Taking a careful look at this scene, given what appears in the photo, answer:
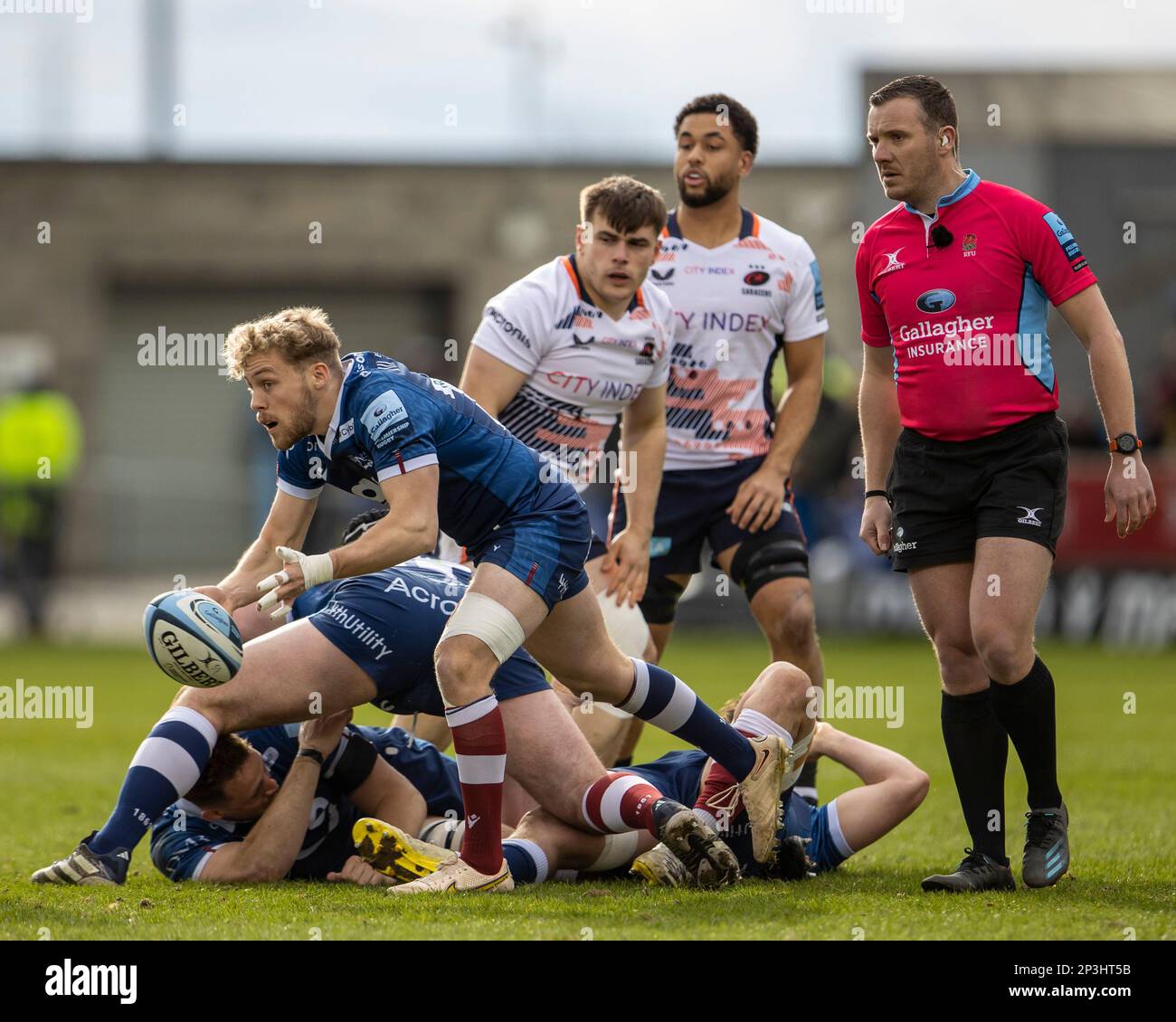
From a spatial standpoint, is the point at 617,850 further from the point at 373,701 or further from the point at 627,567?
the point at 627,567

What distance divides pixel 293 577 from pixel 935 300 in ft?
7.52

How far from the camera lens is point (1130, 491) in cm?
527

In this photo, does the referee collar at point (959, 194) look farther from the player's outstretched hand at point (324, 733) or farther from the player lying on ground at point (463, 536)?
the player's outstretched hand at point (324, 733)

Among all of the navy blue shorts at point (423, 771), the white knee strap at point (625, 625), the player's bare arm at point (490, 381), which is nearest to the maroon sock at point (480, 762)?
the navy blue shorts at point (423, 771)

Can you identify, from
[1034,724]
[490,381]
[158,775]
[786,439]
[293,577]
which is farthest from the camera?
[786,439]

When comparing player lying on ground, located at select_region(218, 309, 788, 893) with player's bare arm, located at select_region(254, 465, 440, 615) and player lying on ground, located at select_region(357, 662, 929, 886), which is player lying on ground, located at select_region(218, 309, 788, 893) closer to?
player's bare arm, located at select_region(254, 465, 440, 615)

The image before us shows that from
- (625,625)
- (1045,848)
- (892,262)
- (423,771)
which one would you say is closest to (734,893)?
(1045,848)

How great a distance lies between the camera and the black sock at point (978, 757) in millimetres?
5578

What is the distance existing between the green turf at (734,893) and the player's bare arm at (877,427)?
1.23 metres

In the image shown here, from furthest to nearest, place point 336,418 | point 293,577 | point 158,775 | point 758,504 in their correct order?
point 758,504, point 158,775, point 336,418, point 293,577

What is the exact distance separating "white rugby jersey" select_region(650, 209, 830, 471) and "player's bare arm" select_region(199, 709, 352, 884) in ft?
7.34

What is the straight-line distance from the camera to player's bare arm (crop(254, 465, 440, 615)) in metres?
4.91
